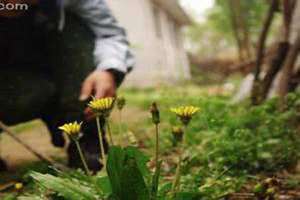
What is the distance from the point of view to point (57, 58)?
257 cm

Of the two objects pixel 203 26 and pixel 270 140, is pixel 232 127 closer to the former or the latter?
pixel 270 140

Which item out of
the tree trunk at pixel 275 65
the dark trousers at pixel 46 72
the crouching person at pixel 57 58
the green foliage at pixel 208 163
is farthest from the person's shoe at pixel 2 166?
the tree trunk at pixel 275 65

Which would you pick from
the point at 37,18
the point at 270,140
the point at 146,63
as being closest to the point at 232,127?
the point at 270,140

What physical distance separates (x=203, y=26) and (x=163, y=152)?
2783 cm

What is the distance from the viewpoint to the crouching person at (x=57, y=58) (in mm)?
2344

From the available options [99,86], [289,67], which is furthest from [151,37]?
[99,86]

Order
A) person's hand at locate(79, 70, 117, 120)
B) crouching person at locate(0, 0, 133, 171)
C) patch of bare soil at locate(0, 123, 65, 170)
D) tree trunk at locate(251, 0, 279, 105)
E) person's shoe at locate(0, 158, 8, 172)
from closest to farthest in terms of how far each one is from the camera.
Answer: person's hand at locate(79, 70, 117, 120)
crouching person at locate(0, 0, 133, 171)
person's shoe at locate(0, 158, 8, 172)
patch of bare soil at locate(0, 123, 65, 170)
tree trunk at locate(251, 0, 279, 105)

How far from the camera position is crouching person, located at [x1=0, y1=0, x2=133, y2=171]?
2344 millimetres

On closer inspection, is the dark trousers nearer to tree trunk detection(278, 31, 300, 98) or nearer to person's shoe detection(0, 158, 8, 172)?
person's shoe detection(0, 158, 8, 172)

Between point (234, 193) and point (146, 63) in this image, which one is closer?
point (234, 193)

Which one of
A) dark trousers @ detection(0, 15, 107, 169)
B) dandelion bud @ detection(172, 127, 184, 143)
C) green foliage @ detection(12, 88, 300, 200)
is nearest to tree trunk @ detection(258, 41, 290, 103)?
green foliage @ detection(12, 88, 300, 200)

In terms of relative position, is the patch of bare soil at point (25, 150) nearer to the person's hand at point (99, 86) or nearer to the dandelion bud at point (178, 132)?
the person's hand at point (99, 86)

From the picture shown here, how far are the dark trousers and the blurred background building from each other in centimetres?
765

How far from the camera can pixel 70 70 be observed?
2521 millimetres
